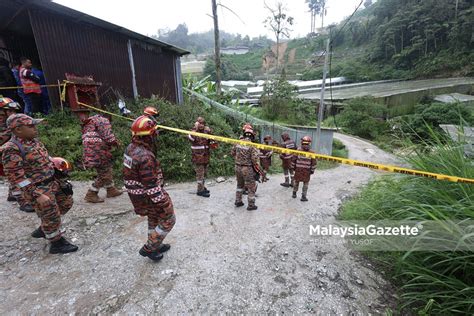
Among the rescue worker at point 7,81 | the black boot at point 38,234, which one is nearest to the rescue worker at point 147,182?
the black boot at point 38,234

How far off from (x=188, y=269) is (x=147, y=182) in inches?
47.5

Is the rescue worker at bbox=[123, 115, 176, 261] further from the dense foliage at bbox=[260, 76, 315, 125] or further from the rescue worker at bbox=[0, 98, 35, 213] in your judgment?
the dense foliage at bbox=[260, 76, 315, 125]

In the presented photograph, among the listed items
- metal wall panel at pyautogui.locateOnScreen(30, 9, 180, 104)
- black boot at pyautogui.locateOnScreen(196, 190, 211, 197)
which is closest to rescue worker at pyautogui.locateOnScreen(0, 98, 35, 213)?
metal wall panel at pyautogui.locateOnScreen(30, 9, 180, 104)

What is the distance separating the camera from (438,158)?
10.6 ft

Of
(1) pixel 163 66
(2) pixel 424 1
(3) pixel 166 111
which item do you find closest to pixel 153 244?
(3) pixel 166 111

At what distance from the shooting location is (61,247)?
3.15 m

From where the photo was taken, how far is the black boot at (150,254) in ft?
9.81

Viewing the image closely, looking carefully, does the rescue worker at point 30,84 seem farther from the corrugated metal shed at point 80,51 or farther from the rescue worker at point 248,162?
the rescue worker at point 248,162

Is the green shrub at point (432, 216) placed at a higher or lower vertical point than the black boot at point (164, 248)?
higher

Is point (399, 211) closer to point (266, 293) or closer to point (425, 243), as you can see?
point (425, 243)

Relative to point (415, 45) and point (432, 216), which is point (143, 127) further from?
point (415, 45)

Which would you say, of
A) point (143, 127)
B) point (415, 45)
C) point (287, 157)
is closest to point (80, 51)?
point (143, 127)

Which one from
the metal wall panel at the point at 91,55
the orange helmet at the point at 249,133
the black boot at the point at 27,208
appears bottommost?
the black boot at the point at 27,208

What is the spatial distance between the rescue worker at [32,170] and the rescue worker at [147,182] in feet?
3.41
